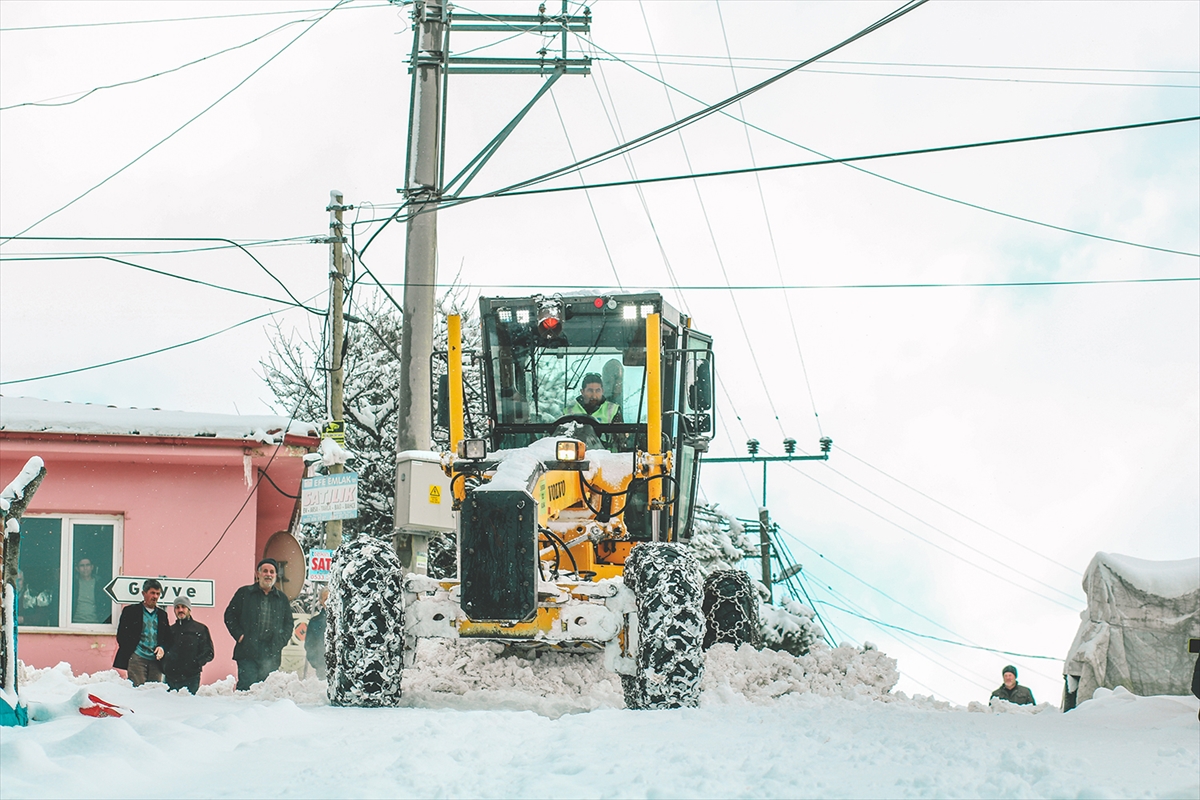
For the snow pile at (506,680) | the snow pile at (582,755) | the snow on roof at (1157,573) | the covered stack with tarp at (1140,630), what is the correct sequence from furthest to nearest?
1. the snow on roof at (1157,573)
2. the covered stack with tarp at (1140,630)
3. the snow pile at (506,680)
4. the snow pile at (582,755)

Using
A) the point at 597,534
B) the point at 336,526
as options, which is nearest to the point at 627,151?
the point at 597,534

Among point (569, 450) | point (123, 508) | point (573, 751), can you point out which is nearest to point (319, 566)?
point (123, 508)

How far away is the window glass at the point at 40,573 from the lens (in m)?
15.6

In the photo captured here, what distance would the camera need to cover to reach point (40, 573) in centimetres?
1570

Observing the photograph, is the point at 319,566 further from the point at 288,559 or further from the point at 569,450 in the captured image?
the point at 569,450

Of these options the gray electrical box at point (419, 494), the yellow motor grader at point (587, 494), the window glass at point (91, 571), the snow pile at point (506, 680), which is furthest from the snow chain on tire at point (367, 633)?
the window glass at point (91, 571)

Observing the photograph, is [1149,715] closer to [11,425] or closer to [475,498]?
[475,498]

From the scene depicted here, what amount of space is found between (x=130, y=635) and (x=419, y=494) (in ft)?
12.5

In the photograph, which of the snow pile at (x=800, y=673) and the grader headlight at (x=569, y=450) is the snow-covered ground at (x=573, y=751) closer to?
the snow pile at (x=800, y=673)

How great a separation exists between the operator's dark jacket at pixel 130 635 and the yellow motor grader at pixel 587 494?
310 cm

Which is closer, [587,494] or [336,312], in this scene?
[587,494]

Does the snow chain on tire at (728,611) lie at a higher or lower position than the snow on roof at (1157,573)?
lower

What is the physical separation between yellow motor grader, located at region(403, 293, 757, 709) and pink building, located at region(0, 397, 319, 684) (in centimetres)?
593

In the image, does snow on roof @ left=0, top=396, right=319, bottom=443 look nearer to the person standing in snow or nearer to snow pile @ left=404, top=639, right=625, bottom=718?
snow pile @ left=404, top=639, right=625, bottom=718
